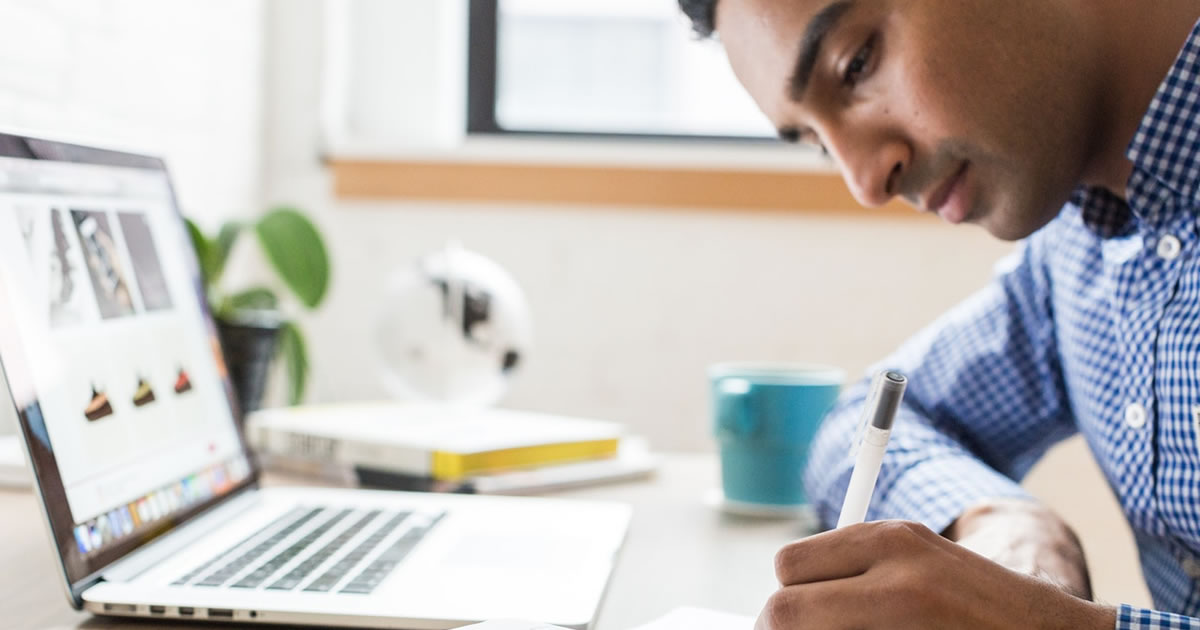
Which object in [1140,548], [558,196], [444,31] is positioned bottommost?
[1140,548]

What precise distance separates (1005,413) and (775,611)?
589 mm

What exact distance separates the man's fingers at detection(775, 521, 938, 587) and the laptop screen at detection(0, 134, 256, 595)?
0.35 metres

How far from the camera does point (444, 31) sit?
1654 mm

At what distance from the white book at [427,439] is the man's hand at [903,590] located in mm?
474

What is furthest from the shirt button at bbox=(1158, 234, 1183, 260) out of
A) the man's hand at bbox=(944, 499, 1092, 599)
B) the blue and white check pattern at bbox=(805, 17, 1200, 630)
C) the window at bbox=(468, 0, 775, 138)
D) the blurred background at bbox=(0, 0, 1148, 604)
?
the window at bbox=(468, 0, 775, 138)

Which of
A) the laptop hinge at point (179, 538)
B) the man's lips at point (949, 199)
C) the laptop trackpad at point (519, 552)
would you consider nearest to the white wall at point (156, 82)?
the laptop hinge at point (179, 538)

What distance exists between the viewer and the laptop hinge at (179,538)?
1.81ft

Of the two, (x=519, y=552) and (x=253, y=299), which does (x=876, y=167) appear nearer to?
(x=519, y=552)

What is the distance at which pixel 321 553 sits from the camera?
61 centimetres

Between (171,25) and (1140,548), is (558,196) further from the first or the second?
(1140,548)

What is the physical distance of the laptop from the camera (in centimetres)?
52

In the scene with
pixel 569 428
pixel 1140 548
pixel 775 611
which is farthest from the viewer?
pixel 569 428

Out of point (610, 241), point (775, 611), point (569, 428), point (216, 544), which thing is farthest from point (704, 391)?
point (775, 611)

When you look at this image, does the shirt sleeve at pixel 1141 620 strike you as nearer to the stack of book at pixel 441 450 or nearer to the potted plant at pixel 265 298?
the stack of book at pixel 441 450
